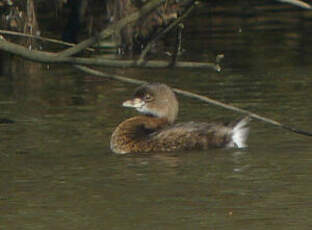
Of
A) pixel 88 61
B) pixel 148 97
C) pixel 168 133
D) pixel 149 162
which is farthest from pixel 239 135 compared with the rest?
pixel 88 61

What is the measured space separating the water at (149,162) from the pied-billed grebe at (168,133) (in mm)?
182

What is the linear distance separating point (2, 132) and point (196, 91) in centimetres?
354

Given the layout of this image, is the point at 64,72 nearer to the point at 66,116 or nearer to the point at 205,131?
the point at 66,116

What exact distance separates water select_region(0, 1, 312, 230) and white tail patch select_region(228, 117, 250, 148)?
14 cm

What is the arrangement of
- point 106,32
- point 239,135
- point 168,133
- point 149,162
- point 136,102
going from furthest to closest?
point 136,102 → point 168,133 → point 239,135 → point 149,162 → point 106,32

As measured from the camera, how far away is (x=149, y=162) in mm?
11812

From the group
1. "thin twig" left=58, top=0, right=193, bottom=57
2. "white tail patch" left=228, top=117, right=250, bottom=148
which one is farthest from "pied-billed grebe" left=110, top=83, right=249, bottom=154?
"thin twig" left=58, top=0, right=193, bottom=57

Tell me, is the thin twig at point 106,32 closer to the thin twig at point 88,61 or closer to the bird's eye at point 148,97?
the thin twig at point 88,61

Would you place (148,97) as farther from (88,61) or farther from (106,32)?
(88,61)

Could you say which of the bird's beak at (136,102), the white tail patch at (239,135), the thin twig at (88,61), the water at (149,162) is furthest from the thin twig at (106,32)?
the bird's beak at (136,102)

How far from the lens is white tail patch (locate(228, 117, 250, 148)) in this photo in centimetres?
1237

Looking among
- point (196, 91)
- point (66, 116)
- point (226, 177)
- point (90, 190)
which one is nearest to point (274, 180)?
point (226, 177)

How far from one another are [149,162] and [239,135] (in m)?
1.16

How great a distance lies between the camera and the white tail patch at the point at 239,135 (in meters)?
12.4
